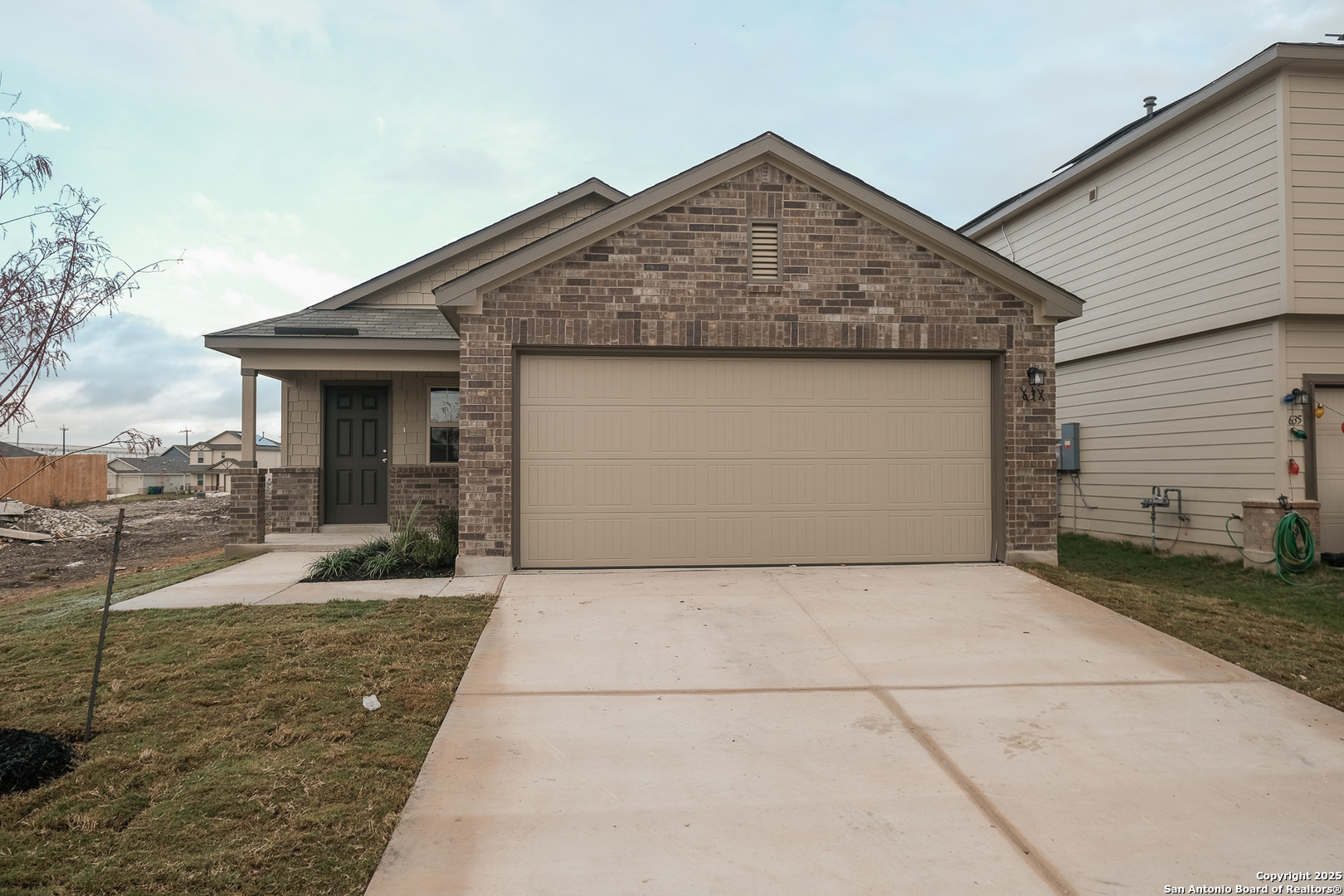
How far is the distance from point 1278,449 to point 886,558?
18.1 feet

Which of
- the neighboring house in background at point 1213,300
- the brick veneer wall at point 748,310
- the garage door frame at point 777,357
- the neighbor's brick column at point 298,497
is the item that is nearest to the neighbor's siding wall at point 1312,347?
the neighboring house in background at point 1213,300

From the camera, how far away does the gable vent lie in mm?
8797

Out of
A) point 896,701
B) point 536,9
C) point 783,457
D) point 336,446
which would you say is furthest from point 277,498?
point 896,701

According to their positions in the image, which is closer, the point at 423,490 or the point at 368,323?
the point at 368,323

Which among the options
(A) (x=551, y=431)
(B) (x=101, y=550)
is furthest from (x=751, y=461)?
(B) (x=101, y=550)

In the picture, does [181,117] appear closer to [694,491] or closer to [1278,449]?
[694,491]

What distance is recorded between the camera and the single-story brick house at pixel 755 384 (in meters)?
8.55

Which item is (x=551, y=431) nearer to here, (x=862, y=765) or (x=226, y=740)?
→ (x=226, y=740)

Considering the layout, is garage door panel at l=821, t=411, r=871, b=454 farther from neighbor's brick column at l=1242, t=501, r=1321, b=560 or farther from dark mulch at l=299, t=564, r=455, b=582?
neighbor's brick column at l=1242, t=501, r=1321, b=560

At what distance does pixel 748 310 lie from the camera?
870cm

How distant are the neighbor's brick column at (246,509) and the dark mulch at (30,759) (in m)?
6.73

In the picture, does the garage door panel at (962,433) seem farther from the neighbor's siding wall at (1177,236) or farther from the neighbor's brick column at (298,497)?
the neighbor's brick column at (298,497)

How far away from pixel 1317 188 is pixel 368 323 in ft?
42.5

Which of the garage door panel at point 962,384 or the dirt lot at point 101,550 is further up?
the garage door panel at point 962,384
